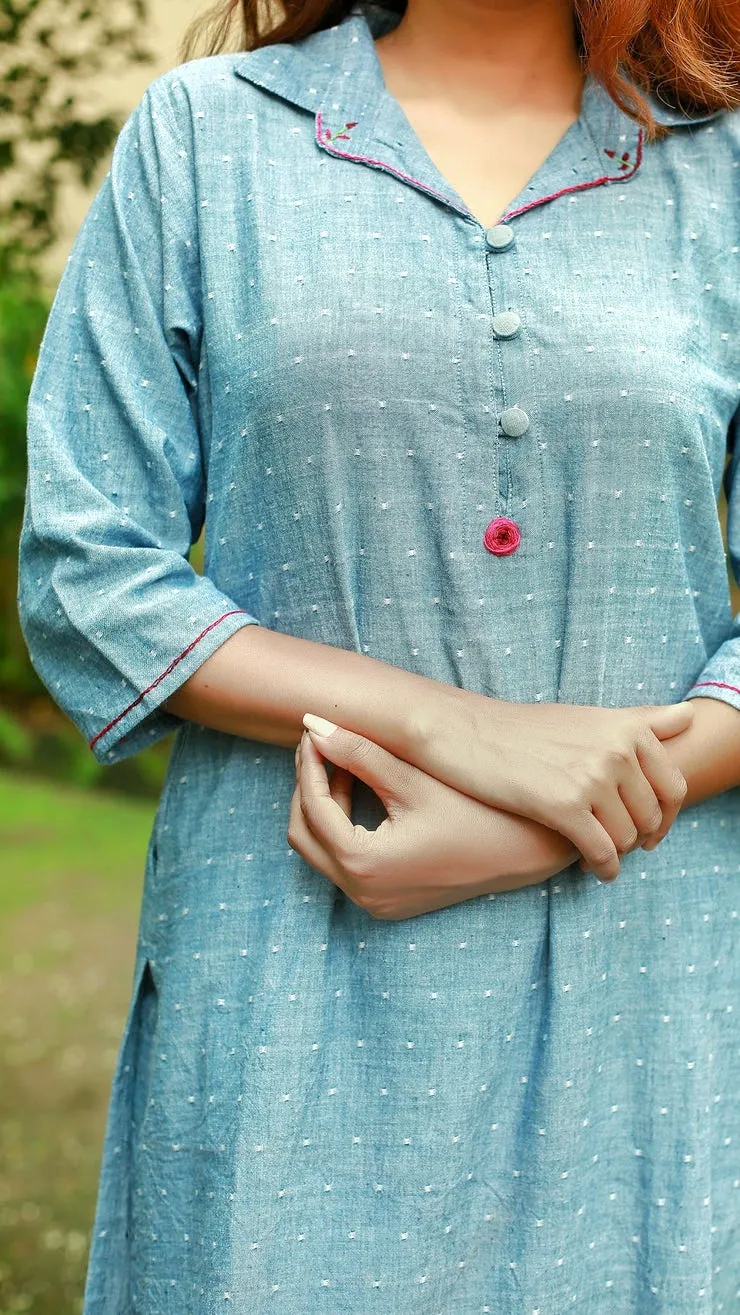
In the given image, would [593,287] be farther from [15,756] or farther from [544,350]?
[15,756]

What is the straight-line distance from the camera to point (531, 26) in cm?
131

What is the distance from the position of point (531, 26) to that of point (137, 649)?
712mm

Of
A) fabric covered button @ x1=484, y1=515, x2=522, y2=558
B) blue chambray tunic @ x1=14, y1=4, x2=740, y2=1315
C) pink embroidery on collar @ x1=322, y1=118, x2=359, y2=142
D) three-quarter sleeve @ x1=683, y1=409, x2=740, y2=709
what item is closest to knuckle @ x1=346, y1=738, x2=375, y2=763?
blue chambray tunic @ x1=14, y1=4, x2=740, y2=1315

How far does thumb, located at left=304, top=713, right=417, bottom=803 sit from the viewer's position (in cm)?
108

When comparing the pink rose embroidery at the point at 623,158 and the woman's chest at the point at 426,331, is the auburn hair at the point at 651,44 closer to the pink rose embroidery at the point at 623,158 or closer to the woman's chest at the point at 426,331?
the pink rose embroidery at the point at 623,158

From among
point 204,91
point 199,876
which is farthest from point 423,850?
point 204,91

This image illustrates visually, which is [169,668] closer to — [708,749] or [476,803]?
[476,803]

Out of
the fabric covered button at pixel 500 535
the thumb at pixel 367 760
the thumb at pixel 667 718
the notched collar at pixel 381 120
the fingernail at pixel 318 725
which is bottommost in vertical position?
the thumb at pixel 667 718

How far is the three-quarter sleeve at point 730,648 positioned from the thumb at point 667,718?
7cm

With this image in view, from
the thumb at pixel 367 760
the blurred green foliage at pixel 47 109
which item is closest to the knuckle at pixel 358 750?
the thumb at pixel 367 760

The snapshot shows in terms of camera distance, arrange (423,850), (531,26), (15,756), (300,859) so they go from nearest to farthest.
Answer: (423,850)
(300,859)
(531,26)
(15,756)

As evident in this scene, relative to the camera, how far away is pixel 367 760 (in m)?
1.08

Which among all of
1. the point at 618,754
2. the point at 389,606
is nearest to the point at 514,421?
the point at 389,606

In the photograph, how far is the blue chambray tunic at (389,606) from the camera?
113cm
